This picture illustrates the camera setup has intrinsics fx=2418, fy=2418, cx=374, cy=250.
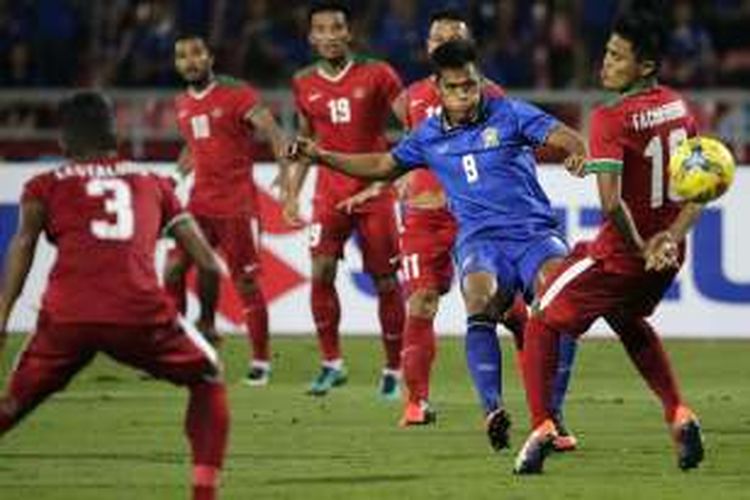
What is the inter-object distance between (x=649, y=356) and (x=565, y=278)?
2.10 feet

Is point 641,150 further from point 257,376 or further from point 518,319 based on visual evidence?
point 257,376

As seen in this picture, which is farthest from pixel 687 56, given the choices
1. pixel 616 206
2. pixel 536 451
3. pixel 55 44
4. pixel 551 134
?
pixel 536 451

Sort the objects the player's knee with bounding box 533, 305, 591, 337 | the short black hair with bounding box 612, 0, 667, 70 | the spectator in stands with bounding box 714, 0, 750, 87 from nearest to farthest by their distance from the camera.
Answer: the short black hair with bounding box 612, 0, 667, 70 → the player's knee with bounding box 533, 305, 591, 337 → the spectator in stands with bounding box 714, 0, 750, 87

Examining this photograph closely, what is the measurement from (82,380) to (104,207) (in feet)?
26.4

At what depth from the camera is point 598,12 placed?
82.7 ft

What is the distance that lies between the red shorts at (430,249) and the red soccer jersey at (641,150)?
300cm

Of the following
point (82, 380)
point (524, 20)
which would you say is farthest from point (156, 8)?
point (82, 380)

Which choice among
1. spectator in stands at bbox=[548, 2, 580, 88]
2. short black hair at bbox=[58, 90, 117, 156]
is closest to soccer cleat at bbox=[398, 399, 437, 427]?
short black hair at bbox=[58, 90, 117, 156]

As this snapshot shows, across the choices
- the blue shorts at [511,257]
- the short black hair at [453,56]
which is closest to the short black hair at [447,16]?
the short black hair at [453,56]

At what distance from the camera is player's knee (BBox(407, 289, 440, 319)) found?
14.9 m

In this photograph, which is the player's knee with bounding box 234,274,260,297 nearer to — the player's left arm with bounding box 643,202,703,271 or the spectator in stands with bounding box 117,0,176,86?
the player's left arm with bounding box 643,202,703,271

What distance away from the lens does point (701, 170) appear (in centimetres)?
1152

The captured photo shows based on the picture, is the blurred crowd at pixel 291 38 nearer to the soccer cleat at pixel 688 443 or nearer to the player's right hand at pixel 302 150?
the player's right hand at pixel 302 150

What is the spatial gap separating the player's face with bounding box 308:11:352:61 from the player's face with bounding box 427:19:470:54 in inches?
85.4
